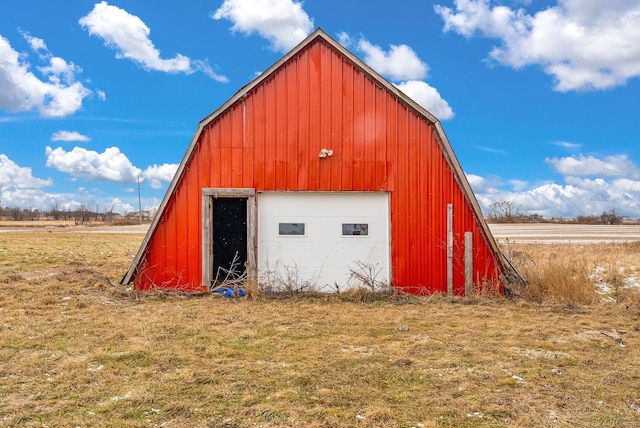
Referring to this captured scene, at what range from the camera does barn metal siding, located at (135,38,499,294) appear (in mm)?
10164

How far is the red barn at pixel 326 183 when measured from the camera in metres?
10.1

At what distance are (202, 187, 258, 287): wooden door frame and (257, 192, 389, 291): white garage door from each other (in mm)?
200

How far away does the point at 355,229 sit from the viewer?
34.0ft

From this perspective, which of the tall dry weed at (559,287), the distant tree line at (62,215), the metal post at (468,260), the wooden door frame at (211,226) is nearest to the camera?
the tall dry weed at (559,287)

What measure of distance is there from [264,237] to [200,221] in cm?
139

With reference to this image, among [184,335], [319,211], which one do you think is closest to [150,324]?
[184,335]

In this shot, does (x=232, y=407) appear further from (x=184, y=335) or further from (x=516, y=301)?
(x=516, y=301)

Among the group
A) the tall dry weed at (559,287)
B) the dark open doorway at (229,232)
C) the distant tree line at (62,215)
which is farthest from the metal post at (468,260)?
the distant tree line at (62,215)

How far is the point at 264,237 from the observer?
10.4 metres

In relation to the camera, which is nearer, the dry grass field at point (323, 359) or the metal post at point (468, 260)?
the dry grass field at point (323, 359)

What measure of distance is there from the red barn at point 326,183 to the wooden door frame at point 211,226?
0.07 feet

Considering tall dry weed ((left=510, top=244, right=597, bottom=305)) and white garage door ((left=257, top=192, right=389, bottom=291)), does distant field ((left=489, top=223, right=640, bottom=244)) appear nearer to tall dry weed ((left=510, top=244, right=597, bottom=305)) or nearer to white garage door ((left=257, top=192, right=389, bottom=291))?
tall dry weed ((left=510, top=244, right=597, bottom=305))

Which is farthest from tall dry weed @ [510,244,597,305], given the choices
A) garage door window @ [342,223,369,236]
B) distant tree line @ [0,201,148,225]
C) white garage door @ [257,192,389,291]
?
distant tree line @ [0,201,148,225]

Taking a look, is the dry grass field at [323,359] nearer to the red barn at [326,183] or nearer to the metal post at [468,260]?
the metal post at [468,260]
